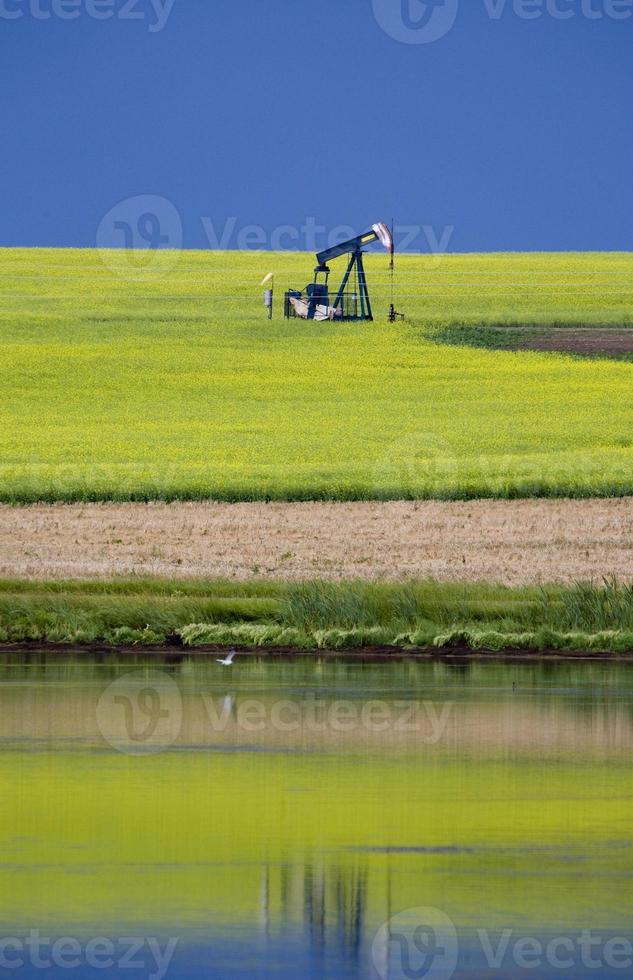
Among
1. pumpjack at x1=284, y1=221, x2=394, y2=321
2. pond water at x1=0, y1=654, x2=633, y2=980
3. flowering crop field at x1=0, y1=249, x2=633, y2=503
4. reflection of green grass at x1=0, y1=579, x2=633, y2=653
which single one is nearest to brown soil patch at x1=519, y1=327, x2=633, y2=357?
flowering crop field at x1=0, y1=249, x2=633, y2=503

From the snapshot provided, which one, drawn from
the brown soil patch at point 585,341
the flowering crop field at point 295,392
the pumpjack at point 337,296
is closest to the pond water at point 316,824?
the flowering crop field at point 295,392

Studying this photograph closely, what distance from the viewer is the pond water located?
30.2 feet

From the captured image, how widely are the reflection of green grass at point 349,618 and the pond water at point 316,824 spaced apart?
6.46ft

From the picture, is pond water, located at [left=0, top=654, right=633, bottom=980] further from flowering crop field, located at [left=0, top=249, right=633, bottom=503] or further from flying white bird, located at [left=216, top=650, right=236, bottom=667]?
flowering crop field, located at [left=0, top=249, right=633, bottom=503]

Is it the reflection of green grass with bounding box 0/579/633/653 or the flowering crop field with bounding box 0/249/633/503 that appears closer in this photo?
the reflection of green grass with bounding box 0/579/633/653

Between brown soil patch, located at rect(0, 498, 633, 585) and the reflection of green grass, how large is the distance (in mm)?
2944

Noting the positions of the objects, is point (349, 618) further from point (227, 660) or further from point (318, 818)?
point (318, 818)

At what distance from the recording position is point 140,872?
10969mm

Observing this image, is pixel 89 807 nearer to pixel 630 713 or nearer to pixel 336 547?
pixel 630 713

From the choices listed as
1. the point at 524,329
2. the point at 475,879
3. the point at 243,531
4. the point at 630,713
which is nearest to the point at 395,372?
Answer: the point at 524,329

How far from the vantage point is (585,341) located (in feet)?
207

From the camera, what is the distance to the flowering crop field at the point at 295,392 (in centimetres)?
3912

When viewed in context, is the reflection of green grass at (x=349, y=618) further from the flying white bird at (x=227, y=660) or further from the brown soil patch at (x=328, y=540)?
the brown soil patch at (x=328, y=540)

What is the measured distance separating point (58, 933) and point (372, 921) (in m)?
1.58
